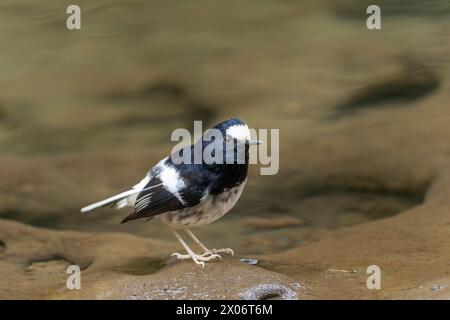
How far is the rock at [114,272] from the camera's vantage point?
3.32m

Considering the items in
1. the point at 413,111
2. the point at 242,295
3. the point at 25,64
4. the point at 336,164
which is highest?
the point at 25,64

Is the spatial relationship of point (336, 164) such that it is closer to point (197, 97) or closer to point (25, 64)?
point (197, 97)

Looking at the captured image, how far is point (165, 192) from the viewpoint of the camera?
3607 mm

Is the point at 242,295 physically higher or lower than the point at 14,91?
lower

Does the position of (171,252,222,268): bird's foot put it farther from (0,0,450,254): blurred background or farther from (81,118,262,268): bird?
(0,0,450,254): blurred background

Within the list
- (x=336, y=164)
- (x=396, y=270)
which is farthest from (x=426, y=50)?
(x=396, y=270)

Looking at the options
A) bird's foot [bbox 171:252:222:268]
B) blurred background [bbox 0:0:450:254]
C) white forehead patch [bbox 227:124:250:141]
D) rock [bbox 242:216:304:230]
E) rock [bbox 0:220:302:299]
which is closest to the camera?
rock [bbox 0:220:302:299]

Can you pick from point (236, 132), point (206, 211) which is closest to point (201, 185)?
point (206, 211)

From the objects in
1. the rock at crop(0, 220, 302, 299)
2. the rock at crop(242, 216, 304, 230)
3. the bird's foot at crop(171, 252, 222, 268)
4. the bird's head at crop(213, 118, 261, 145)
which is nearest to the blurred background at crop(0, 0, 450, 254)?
the rock at crop(242, 216, 304, 230)

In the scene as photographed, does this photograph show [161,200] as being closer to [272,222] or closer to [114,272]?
[114,272]

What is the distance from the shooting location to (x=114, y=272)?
3672 mm

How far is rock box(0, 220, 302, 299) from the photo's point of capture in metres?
3.32

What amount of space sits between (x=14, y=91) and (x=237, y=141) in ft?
12.3

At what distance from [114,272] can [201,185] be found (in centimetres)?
65
